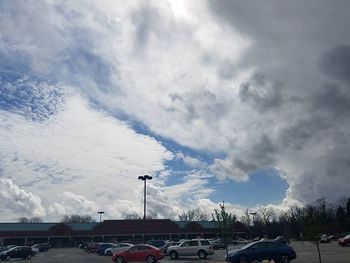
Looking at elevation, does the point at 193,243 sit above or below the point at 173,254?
above

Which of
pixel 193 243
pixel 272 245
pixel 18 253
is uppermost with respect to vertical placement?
pixel 18 253

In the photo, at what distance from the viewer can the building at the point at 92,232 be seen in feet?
325

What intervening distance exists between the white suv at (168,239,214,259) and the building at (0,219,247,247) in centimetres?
6178

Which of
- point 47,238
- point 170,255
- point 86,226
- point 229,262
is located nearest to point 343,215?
point 86,226

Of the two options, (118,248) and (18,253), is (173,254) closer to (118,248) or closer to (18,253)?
(118,248)

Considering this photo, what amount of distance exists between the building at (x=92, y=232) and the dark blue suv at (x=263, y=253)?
233ft

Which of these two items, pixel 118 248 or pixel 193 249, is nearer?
pixel 193 249

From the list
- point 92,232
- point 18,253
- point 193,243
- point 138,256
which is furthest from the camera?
point 92,232

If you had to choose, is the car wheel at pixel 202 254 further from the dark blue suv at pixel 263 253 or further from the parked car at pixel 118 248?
the parked car at pixel 118 248

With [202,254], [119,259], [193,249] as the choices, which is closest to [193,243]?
[193,249]

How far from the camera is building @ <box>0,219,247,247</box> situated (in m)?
99.1

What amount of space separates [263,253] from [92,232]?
78987 mm

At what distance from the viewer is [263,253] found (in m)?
28.6

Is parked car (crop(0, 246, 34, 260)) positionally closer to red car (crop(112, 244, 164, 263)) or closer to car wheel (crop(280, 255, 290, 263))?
red car (crop(112, 244, 164, 263))
